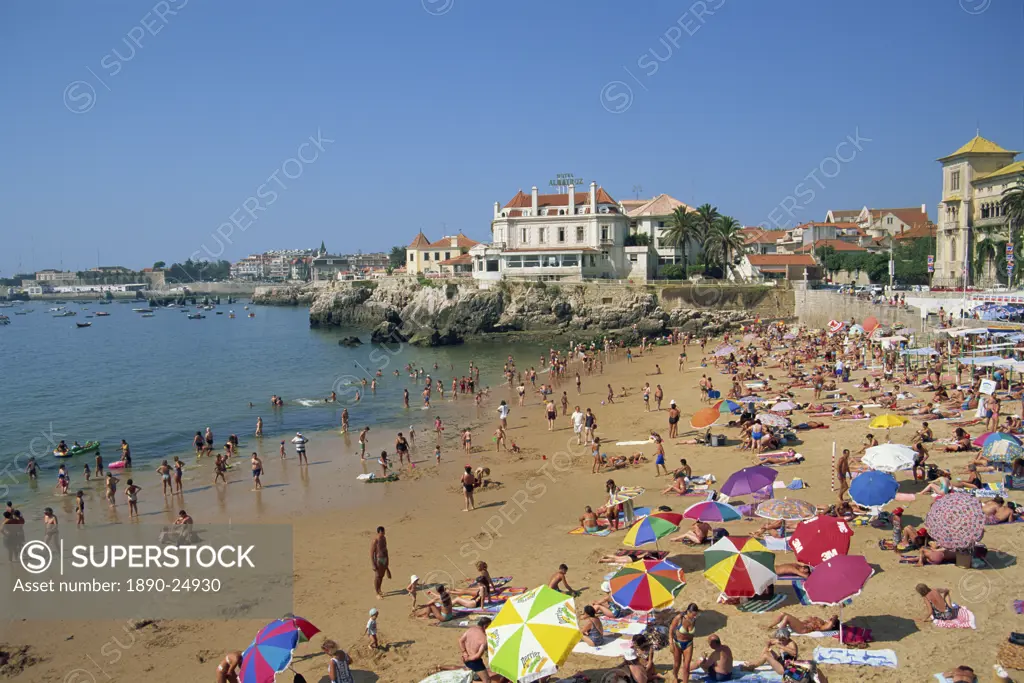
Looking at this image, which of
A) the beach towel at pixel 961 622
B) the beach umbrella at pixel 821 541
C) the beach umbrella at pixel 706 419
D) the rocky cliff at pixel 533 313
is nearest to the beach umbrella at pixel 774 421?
the beach umbrella at pixel 706 419

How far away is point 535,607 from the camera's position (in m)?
8.50

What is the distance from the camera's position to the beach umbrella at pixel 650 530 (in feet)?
38.0

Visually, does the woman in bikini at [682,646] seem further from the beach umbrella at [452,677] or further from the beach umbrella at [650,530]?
the beach umbrella at [650,530]

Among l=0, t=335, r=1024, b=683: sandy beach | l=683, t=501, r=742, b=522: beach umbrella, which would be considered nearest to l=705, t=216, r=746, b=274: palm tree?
l=0, t=335, r=1024, b=683: sandy beach

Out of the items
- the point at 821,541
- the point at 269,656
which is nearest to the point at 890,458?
the point at 821,541

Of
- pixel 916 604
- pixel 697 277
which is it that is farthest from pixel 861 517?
pixel 697 277

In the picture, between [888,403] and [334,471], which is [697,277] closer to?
[888,403]

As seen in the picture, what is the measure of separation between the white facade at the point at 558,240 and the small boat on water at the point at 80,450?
43.0 m

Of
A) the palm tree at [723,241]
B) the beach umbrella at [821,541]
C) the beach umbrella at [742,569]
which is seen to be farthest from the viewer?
the palm tree at [723,241]

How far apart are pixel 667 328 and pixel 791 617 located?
151 ft

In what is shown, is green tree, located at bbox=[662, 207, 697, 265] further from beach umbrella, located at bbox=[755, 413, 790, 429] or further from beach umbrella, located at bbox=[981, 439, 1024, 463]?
beach umbrella, located at bbox=[981, 439, 1024, 463]

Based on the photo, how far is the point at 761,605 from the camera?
10133 mm

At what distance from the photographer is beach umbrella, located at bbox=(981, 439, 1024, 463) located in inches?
547

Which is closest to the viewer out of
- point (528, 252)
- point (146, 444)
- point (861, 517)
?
point (861, 517)
